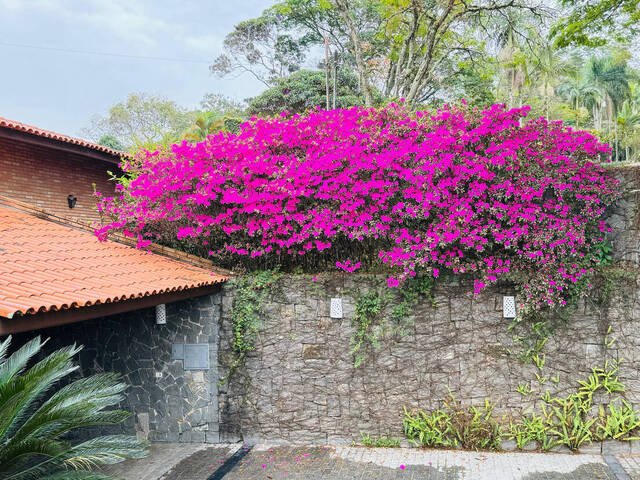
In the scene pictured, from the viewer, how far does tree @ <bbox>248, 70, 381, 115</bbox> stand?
20.8 metres

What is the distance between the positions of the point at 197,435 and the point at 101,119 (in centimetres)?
3077

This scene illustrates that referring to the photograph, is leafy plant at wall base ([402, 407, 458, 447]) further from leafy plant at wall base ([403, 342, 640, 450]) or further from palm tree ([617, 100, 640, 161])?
palm tree ([617, 100, 640, 161])

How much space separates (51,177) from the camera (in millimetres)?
10211

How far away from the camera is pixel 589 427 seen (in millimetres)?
6266

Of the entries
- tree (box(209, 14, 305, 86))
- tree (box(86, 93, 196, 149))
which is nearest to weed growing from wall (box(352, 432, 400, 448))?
tree (box(209, 14, 305, 86))

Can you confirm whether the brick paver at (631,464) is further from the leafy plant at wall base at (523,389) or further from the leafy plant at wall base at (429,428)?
the leafy plant at wall base at (429,428)

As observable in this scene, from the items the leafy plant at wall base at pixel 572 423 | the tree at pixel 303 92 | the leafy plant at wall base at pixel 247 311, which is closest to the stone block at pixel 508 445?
the leafy plant at wall base at pixel 572 423

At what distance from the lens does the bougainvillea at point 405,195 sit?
626 cm

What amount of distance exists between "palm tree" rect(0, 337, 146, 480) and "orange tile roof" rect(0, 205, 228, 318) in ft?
1.61

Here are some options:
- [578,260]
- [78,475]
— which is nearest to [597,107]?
[578,260]

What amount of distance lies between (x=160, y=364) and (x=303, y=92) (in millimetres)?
16290

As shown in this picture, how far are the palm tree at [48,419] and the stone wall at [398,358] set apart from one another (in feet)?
8.57

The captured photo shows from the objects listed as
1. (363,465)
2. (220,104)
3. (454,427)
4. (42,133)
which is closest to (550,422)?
(454,427)

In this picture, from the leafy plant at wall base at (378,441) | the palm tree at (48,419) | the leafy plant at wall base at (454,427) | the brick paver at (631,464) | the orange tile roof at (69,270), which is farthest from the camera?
→ the leafy plant at wall base at (378,441)
